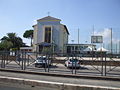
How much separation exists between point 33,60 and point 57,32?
34151 mm

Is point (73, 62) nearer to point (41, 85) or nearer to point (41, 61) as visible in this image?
point (41, 61)

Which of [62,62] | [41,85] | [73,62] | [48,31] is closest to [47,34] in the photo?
[48,31]

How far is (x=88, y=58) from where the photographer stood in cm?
1577

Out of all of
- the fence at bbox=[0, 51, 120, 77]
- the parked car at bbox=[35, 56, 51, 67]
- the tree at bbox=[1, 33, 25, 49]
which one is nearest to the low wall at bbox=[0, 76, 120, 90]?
the fence at bbox=[0, 51, 120, 77]

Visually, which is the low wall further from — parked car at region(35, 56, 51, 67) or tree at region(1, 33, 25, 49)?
tree at region(1, 33, 25, 49)

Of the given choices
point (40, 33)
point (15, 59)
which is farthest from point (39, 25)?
point (15, 59)

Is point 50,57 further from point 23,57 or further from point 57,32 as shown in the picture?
point 57,32

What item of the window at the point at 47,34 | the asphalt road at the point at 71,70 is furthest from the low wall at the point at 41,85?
the window at the point at 47,34

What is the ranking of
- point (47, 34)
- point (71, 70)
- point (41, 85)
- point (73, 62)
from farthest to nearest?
point (47, 34) → point (71, 70) → point (73, 62) → point (41, 85)

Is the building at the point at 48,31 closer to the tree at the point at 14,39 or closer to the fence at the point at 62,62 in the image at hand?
the fence at the point at 62,62

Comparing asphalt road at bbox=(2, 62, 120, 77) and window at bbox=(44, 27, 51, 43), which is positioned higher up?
window at bbox=(44, 27, 51, 43)

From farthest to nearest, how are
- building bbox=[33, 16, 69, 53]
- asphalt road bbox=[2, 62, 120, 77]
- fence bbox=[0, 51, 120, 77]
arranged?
building bbox=[33, 16, 69, 53] < fence bbox=[0, 51, 120, 77] < asphalt road bbox=[2, 62, 120, 77]

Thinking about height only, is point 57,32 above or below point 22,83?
above

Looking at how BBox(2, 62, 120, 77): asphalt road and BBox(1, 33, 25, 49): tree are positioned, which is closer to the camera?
BBox(2, 62, 120, 77): asphalt road
